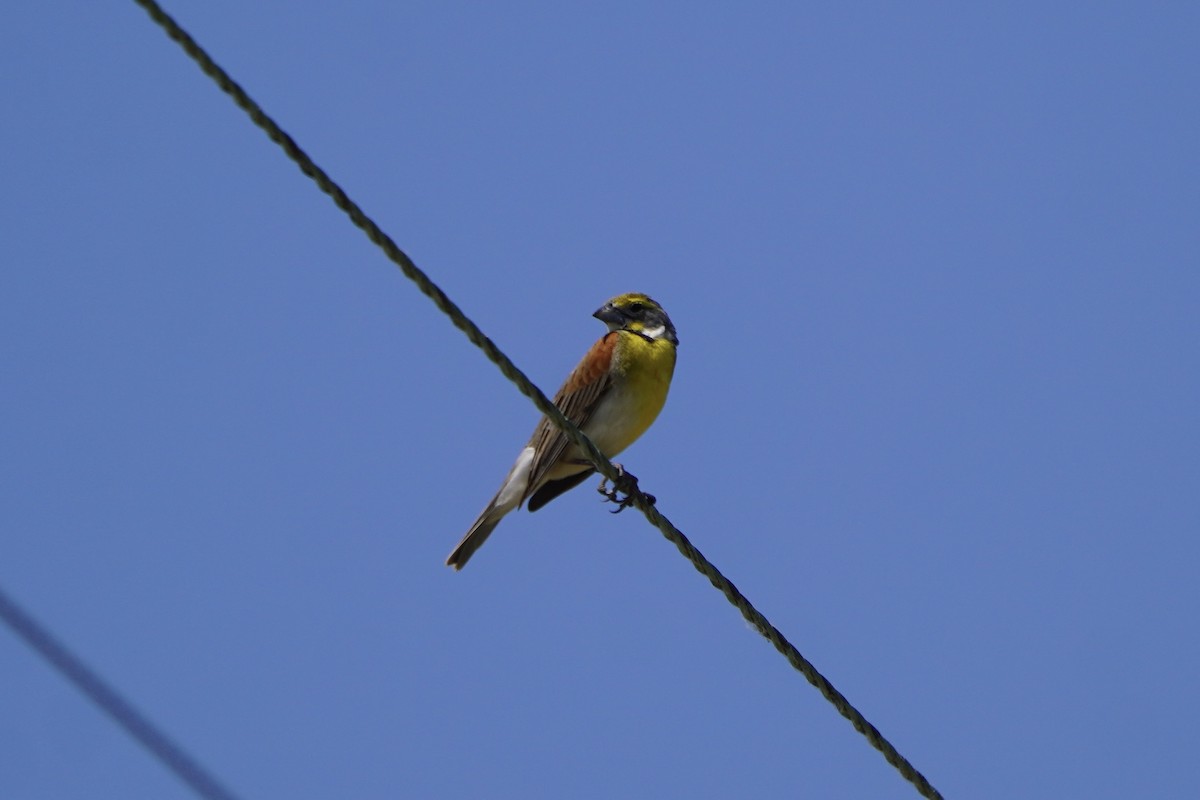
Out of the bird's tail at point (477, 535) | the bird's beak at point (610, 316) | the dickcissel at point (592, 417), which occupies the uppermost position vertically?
the bird's beak at point (610, 316)

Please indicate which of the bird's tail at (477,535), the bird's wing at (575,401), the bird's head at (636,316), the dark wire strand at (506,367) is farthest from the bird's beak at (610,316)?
the dark wire strand at (506,367)

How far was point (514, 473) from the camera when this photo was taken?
8.02 metres

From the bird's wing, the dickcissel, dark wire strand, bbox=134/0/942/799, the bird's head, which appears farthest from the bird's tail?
dark wire strand, bbox=134/0/942/799

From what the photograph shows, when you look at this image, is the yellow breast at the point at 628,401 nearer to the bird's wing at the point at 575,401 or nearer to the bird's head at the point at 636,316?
the bird's wing at the point at 575,401

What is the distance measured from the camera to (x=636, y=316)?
27.9 ft

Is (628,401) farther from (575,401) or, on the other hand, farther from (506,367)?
(506,367)

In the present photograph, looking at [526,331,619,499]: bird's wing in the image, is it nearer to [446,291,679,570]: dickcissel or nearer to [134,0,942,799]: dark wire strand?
[446,291,679,570]: dickcissel

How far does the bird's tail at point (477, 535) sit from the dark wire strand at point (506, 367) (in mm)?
2747

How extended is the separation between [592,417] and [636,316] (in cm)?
101

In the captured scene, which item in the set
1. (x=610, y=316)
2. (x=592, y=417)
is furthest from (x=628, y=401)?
(x=610, y=316)

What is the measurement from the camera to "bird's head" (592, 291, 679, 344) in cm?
840

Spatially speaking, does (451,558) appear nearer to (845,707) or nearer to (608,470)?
(608,470)

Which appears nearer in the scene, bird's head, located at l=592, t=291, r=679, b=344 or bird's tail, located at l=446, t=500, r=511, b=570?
bird's tail, located at l=446, t=500, r=511, b=570

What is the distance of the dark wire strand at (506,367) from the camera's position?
298 centimetres
